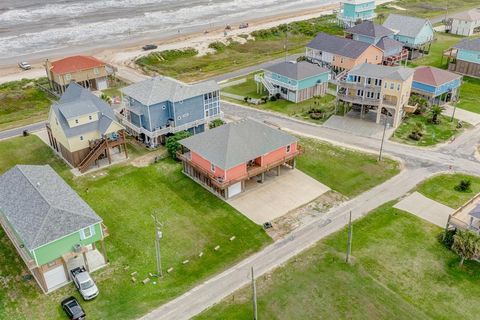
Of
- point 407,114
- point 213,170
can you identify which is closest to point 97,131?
point 213,170

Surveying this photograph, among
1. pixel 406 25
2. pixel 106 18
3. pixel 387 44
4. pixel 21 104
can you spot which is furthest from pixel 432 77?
pixel 106 18

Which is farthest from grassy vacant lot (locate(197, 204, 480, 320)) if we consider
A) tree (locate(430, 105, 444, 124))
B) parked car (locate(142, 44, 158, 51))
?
parked car (locate(142, 44, 158, 51))

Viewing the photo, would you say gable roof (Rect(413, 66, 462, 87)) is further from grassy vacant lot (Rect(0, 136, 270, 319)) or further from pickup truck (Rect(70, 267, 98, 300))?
pickup truck (Rect(70, 267, 98, 300))

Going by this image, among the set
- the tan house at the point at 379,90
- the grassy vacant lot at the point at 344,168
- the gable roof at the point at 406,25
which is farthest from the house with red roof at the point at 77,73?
the gable roof at the point at 406,25

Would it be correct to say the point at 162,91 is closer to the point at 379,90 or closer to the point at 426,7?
the point at 379,90

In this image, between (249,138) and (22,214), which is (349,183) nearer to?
(249,138)

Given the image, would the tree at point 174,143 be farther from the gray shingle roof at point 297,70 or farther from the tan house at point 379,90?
the tan house at point 379,90

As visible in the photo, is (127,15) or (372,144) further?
(127,15)
